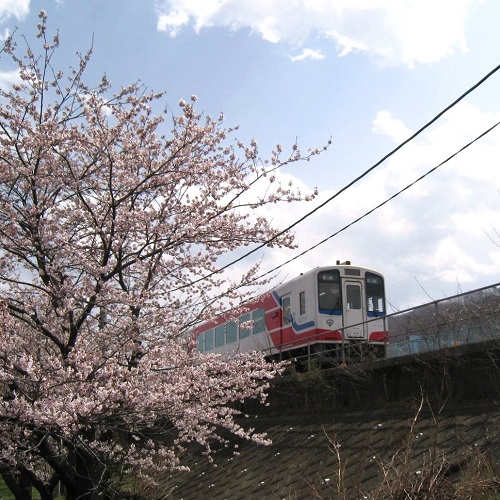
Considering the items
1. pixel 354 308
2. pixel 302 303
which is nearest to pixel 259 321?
pixel 302 303

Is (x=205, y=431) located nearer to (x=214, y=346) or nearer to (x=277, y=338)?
(x=277, y=338)

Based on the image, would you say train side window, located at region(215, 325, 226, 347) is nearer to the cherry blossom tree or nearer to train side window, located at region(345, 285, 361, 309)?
train side window, located at region(345, 285, 361, 309)

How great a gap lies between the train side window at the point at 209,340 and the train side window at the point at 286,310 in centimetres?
479

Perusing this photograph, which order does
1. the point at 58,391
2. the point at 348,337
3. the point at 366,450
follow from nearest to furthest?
the point at 58,391 < the point at 366,450 < the point at 348,337

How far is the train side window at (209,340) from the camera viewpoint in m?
21.3

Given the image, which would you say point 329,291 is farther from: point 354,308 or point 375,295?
point 375,295

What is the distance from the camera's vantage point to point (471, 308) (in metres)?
9.41

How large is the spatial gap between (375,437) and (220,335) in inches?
451

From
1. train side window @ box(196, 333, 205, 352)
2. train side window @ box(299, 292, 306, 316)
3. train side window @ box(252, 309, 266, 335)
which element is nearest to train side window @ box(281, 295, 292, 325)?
train side window @ box(299, 292, 306, 316)

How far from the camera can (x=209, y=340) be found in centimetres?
2150

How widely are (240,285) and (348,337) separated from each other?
6.29 metres

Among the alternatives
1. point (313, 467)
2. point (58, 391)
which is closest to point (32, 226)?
point (58, 391)

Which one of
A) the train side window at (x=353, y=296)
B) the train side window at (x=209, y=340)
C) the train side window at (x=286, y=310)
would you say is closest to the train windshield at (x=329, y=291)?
the train side window at (x=353, y=296)

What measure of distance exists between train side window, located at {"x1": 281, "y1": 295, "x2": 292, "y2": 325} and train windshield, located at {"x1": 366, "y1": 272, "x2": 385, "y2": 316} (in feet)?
6.88
